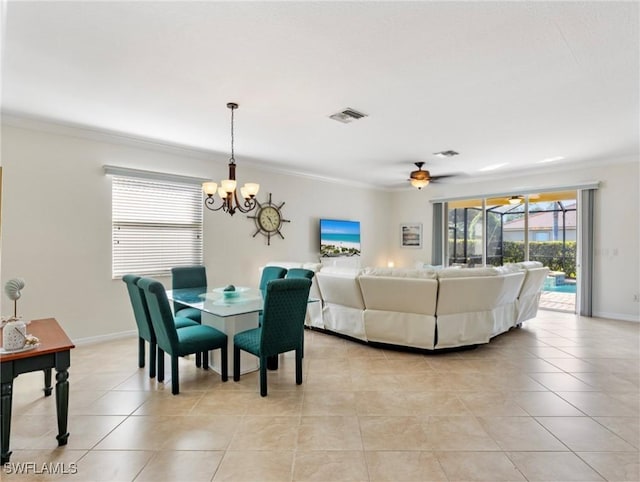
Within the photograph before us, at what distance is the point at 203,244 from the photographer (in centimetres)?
504

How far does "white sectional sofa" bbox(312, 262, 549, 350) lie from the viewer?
3.67 metres

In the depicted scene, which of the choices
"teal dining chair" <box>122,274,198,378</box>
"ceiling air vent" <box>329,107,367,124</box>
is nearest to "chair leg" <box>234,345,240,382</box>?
"teal dining chair" <box>122,274,198,378</box>

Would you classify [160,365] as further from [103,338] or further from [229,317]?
[103,338]

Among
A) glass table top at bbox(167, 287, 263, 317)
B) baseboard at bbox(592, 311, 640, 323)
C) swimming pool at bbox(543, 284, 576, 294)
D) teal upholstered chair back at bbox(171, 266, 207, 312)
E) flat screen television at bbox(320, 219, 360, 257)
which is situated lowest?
baseboard at bbox(592, 311, 640, 323)

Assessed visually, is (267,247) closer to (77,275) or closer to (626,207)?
(77,275)

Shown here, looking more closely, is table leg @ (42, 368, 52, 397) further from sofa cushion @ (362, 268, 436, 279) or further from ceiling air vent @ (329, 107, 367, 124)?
ceiling air vent @ (329, 107, 367, 124)

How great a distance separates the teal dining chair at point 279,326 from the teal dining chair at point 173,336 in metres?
0.20

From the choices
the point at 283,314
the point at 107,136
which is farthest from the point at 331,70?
the point at 107,136

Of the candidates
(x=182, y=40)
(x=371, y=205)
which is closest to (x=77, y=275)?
(x=182, y=40)

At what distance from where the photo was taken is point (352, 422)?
7.69 ft

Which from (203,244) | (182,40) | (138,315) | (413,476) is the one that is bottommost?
(413,476)

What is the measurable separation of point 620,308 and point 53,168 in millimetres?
8079

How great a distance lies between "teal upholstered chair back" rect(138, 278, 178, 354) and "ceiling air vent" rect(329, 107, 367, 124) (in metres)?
2.32

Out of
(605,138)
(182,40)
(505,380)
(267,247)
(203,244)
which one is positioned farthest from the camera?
(267,247)
